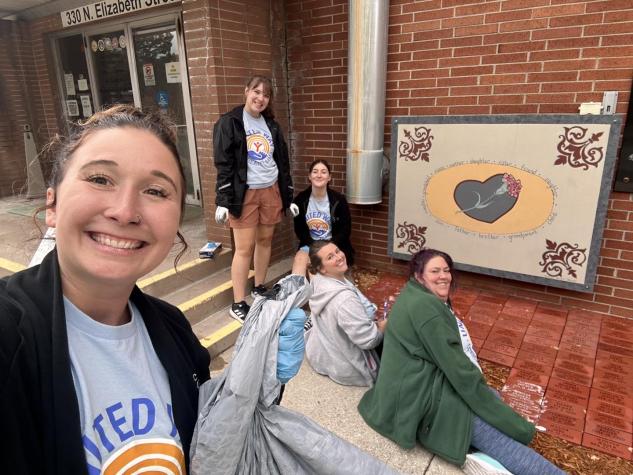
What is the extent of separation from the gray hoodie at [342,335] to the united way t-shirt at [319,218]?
3.92 ft

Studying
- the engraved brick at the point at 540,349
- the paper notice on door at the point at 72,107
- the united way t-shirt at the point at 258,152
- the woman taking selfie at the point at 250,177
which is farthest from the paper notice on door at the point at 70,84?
the engraved brick at the point at 540,349

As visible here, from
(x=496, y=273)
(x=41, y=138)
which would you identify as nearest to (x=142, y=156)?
(x=496, y=273)

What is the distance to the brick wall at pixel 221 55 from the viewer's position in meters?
3.93

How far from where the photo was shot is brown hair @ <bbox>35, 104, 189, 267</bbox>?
902 mm

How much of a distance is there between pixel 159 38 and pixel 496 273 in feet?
15.8

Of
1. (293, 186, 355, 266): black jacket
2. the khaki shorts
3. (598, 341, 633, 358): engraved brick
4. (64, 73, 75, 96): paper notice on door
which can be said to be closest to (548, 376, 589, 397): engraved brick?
(598, 341, 633, 358): engraved brick

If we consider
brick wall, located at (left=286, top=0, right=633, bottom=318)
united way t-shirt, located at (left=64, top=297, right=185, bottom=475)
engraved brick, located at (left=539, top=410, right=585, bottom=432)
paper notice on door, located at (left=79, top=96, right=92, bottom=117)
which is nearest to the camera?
united way t-shirt, located at (left=64, top=297, right=185, bottom=475)

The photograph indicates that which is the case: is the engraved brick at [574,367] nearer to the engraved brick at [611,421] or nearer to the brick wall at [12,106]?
the engraved brick at [611,421]

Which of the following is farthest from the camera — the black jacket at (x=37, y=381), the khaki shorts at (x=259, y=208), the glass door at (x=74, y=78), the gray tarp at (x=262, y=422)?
the glass door at (x=74, y=78)

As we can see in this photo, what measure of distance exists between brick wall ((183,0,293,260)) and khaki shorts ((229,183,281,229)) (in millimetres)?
789

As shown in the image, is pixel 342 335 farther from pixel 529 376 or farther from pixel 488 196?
pixel 488 196

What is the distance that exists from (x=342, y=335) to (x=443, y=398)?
841 millimetres

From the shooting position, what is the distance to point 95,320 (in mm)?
915

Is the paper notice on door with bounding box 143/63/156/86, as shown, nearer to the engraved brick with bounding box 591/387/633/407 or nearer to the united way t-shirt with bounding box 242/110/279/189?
the united way t-shirt with bounding box 242/110/279/189
